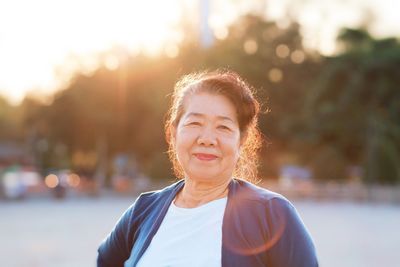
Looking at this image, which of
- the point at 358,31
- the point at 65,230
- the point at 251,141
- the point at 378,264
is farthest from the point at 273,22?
the point at 251,141

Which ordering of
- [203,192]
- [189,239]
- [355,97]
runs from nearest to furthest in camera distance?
[189,239] → [203,192] → [355,97]

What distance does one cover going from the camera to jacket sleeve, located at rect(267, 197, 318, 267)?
232 cm

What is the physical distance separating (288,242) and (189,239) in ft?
1.17

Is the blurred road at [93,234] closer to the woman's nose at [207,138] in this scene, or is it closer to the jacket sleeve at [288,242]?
the woman's nose at [207,138]

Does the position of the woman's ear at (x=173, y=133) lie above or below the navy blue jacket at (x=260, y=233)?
above

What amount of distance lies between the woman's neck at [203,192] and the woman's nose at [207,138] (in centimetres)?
15

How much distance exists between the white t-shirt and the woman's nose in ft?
0.65

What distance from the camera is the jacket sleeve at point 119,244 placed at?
9.27ft

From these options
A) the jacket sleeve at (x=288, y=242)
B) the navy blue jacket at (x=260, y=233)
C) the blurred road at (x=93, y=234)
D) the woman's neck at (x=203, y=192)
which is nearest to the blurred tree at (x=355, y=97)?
the blurred road at (x=93, y=234)

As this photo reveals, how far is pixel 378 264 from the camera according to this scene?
36.1 feet

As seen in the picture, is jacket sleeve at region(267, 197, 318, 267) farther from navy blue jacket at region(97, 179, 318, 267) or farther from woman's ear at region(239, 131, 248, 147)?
woman's ear at region(239, 131, 248, 147)

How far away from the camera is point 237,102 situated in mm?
2602

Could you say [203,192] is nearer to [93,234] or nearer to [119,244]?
[119,244]

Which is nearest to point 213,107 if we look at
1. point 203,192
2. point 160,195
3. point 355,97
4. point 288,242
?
point 203,192
